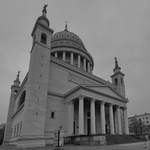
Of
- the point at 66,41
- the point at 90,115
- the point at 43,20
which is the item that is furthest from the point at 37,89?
the point at 66,41

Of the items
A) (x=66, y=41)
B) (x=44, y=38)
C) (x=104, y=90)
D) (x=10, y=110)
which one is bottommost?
(x=10, y=110)

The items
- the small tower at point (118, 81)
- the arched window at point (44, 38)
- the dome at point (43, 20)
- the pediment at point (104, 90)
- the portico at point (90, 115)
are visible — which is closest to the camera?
the portico at point (90, 115)

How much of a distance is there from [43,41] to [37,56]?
417cm

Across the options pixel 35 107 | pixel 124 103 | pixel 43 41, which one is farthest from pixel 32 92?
pixel 124 103

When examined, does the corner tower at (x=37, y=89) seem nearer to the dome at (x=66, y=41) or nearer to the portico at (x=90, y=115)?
the portico at (x=90, y=115)

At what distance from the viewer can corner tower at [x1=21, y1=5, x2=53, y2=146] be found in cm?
1992

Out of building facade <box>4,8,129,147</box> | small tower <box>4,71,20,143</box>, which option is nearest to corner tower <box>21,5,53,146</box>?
building facade <box>4,8,129,147</box>

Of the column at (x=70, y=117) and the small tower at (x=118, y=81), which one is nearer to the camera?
the column at (x=70, y=117)

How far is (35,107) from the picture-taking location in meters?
21.4

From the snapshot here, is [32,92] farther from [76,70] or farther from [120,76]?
[120,76]

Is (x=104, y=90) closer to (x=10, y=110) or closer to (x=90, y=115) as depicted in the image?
(x=90, y=115)

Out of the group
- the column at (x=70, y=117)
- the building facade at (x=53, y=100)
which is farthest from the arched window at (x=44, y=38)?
the column at (x=70, y=117)

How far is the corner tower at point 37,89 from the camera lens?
65.4 ft

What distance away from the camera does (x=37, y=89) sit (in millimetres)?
22562
